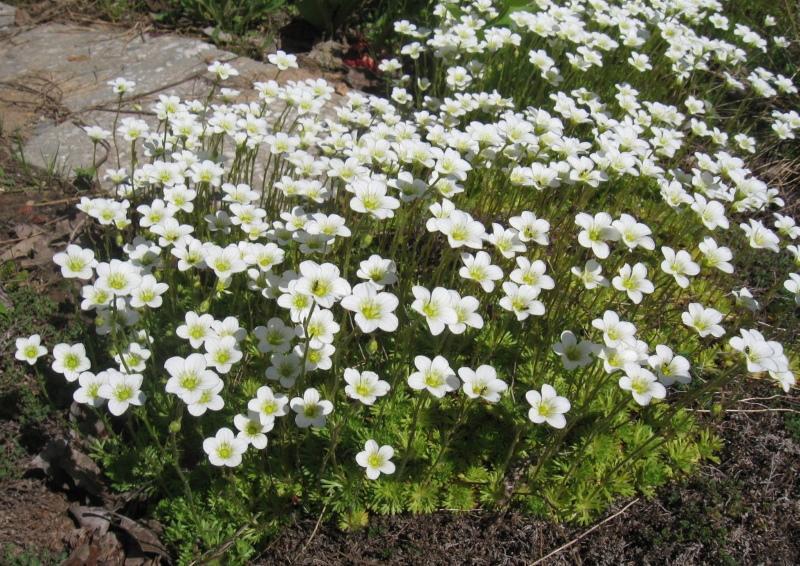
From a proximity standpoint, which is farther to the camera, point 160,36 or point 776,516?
point 160,36

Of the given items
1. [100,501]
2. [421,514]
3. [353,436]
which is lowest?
[100,501]

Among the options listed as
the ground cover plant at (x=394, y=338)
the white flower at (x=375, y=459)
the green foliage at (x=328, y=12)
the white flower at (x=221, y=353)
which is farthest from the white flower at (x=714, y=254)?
the green foliage at (x=328, y=12)

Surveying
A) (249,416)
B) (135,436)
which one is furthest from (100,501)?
(249,416)

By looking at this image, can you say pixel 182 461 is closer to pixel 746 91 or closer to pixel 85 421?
pixel 85 421

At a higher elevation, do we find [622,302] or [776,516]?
[622,302]

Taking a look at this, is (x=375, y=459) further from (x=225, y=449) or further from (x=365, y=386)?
(x=225, y=449)

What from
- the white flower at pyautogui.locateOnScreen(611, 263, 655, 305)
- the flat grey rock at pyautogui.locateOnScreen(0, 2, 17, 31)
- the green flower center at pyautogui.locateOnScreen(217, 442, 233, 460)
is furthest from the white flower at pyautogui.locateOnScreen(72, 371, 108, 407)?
the flat grey rock at pyautogui.locateOnScreen(0, 2, 17, 31)

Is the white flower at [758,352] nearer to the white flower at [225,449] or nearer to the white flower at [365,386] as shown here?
the white flower at [365,386]
